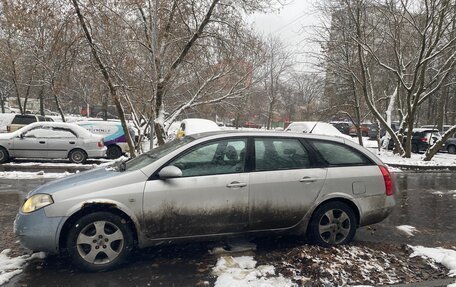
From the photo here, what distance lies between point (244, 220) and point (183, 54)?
390 inches

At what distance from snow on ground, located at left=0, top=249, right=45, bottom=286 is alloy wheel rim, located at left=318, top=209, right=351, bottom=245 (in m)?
3.53

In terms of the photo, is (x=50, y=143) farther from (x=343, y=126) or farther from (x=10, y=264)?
(x=343, y=126)

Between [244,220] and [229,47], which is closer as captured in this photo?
[244,220]

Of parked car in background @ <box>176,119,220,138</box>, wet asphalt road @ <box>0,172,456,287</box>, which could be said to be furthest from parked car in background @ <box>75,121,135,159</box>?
wet asphalt road @ <box>0,172,456,287</box>

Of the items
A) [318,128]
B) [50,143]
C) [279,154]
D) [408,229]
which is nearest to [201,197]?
[279,154]

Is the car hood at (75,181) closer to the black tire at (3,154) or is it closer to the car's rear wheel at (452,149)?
the black tire at (3,154)

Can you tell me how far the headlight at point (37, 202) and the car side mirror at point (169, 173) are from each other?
1.20 metres

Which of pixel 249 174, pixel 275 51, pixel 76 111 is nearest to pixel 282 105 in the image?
pixel 275 51

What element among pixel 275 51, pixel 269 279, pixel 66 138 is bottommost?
pixel 269 279

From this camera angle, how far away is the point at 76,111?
5825 cm

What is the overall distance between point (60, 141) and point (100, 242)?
10.5m

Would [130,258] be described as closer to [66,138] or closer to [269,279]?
[269,279]

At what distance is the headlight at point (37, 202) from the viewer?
375 cm

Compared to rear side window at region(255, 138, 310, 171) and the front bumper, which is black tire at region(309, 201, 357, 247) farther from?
the front bumper
